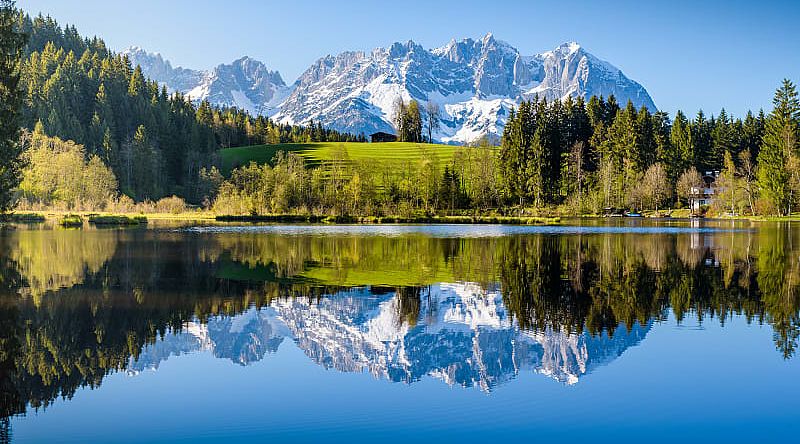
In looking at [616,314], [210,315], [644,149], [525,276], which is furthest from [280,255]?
[644,149]

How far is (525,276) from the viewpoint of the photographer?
26281 mm

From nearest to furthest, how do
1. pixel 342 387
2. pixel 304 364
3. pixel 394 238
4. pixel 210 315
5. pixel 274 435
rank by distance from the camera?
pixel 274 435, pixel 342 387, pixel 304 364, pixel 210 315, pixel 394 238

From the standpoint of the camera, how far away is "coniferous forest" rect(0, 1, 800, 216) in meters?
87.9

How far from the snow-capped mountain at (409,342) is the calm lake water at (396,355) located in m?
0.07

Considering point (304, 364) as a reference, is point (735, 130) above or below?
above

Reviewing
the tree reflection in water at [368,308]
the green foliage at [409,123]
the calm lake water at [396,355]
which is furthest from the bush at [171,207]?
the green foliage at [409,123]

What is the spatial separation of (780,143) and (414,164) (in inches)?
2177

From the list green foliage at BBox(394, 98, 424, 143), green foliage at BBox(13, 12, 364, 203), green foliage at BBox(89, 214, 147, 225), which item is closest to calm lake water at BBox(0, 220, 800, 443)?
green foliage at BBox(89, 214, 147, 225)

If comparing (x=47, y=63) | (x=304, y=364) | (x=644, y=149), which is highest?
(x=47, y=63)

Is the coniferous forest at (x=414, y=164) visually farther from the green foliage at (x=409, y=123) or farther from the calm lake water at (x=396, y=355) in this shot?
the calm lake water at (x=396, y=355)

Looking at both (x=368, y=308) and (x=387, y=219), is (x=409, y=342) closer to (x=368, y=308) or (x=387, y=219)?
(x=368, y=308)

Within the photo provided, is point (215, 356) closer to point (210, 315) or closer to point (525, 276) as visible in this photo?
point (210, 315)

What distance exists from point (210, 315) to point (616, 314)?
10700mm

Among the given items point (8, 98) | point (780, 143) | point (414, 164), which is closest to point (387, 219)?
point (414, 164)
